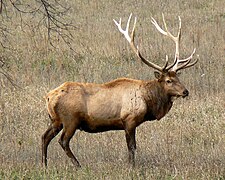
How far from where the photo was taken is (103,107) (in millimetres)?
9086

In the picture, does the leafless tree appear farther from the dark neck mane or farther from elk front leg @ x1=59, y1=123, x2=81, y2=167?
the dark neck mane

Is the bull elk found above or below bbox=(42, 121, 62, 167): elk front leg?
above

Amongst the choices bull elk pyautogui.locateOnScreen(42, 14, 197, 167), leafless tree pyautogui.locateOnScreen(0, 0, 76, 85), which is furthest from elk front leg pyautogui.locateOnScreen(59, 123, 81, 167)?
leafless tree pyautogui.locateOnScreen(0, 0, 76, 85)

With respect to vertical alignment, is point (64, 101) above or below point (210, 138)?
above

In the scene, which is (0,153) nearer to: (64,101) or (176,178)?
(64,101)

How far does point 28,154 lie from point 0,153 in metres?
0.42

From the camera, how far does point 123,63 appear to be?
16.4 m

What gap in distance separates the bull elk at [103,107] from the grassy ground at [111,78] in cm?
43

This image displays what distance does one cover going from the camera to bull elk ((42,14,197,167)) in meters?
8.95

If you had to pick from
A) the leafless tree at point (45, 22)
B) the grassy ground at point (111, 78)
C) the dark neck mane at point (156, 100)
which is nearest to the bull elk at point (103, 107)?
the dark neck mane at point (156, 100)

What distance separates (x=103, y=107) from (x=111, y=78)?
615 centimetres

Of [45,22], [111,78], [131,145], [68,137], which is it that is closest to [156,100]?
[131,145]

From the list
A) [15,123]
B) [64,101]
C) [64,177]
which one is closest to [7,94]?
[15,123]

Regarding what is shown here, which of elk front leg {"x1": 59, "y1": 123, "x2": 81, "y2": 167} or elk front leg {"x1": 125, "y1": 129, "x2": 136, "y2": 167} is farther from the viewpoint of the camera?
elk front leg {"x1": 125, "y1": 129, "x2": 136, "y2": 167}
